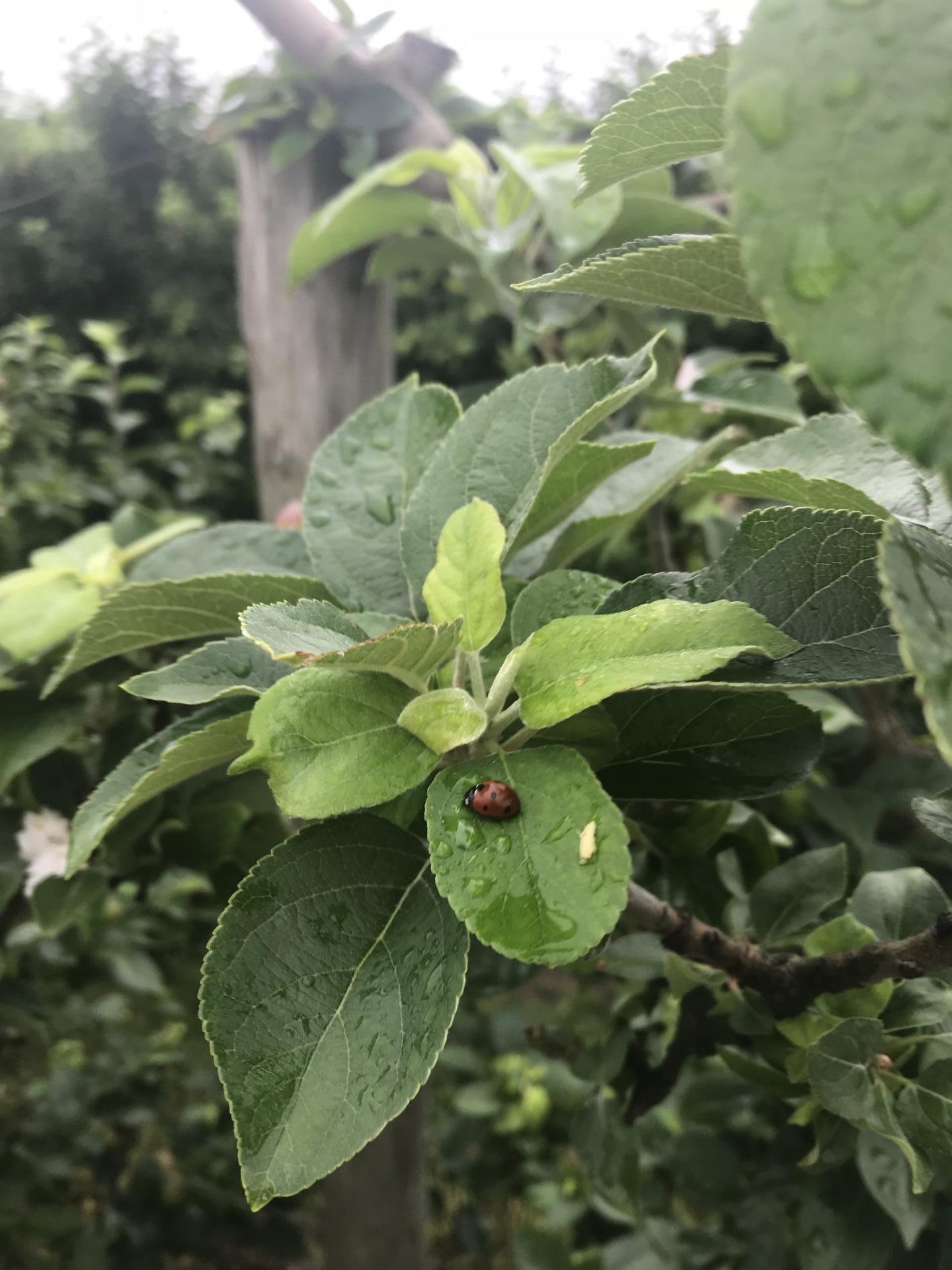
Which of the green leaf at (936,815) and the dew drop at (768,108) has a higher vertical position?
the dew drop at (768,108)

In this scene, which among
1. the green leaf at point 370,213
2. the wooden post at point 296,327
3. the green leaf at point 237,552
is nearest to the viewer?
the green leaf at point 237,552

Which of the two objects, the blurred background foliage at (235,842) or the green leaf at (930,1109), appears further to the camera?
the blurred background foliage at (235,842)

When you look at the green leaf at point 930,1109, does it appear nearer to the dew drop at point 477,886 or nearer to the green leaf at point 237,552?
the dew drop at point 477,886

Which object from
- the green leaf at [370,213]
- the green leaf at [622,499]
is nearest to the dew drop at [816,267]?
the green leaf at [622,499]

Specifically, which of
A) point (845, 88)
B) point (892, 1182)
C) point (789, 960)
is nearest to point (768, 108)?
point (845, 88)

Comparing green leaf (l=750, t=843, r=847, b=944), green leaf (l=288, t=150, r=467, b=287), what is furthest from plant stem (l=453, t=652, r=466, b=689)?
green leaf (l=288, t=150, r=467, b=287)

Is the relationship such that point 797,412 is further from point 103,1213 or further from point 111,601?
point 103,1213
